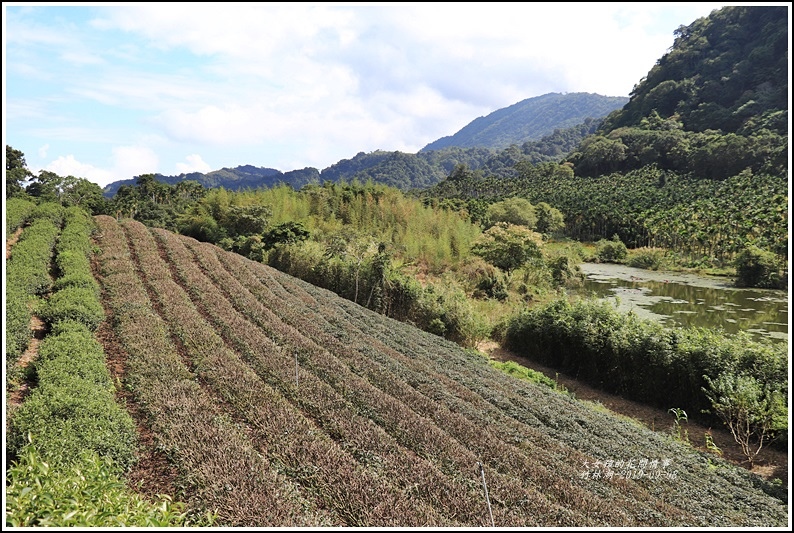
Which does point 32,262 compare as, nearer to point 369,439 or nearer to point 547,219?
point 369,439

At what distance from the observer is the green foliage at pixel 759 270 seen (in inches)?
1160

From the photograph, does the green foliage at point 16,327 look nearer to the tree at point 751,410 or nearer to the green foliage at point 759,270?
the tree at point 751,410

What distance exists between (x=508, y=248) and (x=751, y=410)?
53.6 feet

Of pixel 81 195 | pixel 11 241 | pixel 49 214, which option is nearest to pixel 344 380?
pixel 11 241

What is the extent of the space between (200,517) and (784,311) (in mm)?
28693

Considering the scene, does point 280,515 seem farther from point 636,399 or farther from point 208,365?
point 636,399

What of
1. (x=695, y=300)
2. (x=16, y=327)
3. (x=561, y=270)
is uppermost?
(x=16, y=327)

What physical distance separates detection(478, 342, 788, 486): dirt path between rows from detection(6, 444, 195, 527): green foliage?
9273 millimetres

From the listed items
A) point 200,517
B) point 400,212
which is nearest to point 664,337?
point 200,517

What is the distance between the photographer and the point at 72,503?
2.43m

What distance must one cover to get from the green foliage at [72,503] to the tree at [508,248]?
2240 cm

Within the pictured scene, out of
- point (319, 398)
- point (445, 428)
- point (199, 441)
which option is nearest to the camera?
point (199, 441)

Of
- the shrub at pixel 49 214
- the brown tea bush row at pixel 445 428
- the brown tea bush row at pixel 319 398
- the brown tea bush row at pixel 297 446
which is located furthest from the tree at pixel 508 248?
the shrub at pixel 49 214

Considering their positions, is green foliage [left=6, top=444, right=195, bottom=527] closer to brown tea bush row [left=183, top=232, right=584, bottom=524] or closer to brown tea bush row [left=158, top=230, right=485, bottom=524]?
brown tea bush row [left=158, top=230, right=485, bottom=524]
